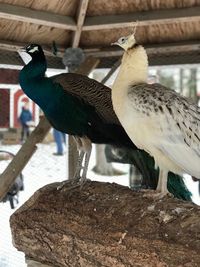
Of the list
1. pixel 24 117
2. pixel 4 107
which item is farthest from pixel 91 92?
pixel 24 117

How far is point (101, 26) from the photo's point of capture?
3729 millimetres

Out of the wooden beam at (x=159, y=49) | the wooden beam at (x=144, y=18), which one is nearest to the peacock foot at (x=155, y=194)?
the wooden beam at (x=144, y=18)

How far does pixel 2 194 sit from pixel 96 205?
1255 mm

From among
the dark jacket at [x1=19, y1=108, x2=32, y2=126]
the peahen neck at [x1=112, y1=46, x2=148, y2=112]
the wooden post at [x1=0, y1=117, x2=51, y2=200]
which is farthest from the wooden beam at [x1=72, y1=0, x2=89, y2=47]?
the dark jacket at [x1=19, y1=108, x2=32, y2=126]

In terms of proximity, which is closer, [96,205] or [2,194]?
[96,205]

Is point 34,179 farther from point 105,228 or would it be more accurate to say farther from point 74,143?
point 105,228

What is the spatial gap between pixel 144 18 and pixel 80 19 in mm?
481

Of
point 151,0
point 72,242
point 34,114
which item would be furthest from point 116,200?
point 34,114

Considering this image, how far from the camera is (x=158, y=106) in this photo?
7.24 feet

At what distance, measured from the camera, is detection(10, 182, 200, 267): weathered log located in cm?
189

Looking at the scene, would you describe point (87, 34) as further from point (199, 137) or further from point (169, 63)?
point (199, 137)

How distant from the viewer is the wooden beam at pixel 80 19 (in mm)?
3555

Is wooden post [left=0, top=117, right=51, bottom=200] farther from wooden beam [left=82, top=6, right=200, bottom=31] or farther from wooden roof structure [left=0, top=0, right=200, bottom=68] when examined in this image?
wooden beam [left=82, top=6, right=200, bottom=31]

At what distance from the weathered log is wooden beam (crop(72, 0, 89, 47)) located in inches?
57.3
